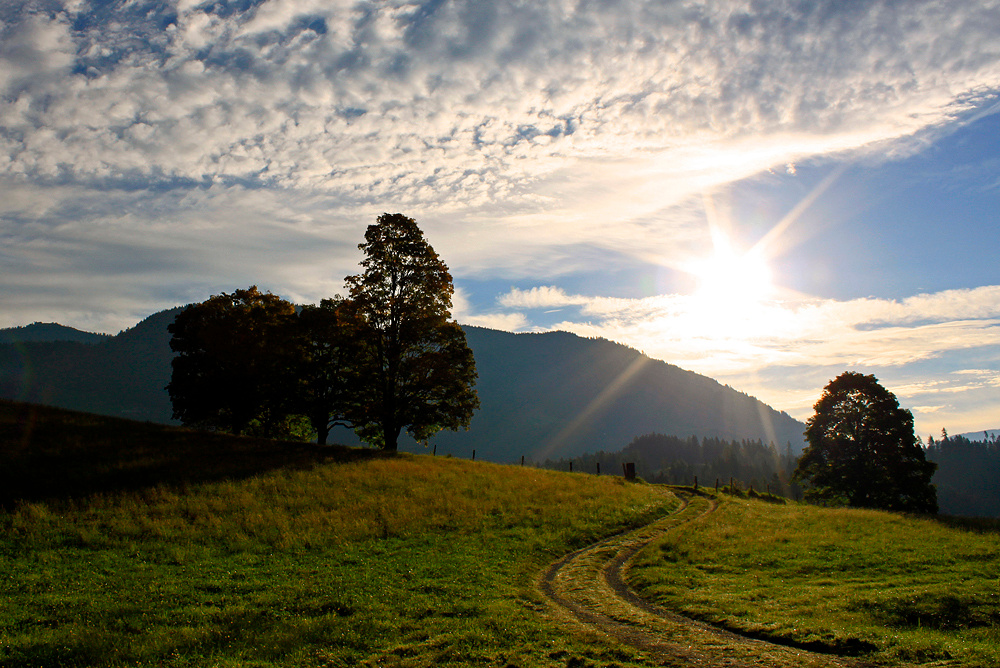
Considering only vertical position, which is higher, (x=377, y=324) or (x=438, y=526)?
(x=377, y=324)

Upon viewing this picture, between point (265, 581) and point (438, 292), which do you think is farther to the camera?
point (438, 292)

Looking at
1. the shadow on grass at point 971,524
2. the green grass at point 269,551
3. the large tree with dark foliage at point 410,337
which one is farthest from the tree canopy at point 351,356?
the shadow on grass at point 971,524

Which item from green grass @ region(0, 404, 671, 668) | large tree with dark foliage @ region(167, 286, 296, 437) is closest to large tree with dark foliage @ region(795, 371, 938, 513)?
green grass @ region(0, 404, 671, 668)

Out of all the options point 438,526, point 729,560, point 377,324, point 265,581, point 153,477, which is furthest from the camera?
point 377,324

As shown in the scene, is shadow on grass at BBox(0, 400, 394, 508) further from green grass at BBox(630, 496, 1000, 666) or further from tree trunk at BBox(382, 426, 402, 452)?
green grass at BBox(630, 496, 1000, 666)

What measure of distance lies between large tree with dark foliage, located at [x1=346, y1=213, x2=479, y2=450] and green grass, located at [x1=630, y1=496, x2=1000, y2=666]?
20.0 m

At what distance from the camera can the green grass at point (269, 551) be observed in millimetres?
11672

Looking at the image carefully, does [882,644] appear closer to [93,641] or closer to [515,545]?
[515,545]

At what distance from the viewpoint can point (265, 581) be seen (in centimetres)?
1634

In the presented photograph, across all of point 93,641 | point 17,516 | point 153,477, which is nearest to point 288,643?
point 93,641

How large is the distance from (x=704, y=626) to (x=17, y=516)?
78.4 ft

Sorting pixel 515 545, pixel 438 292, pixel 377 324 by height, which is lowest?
pixel 515 545

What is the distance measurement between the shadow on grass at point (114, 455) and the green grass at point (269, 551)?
0.52 feet

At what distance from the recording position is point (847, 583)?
57.9 ft
